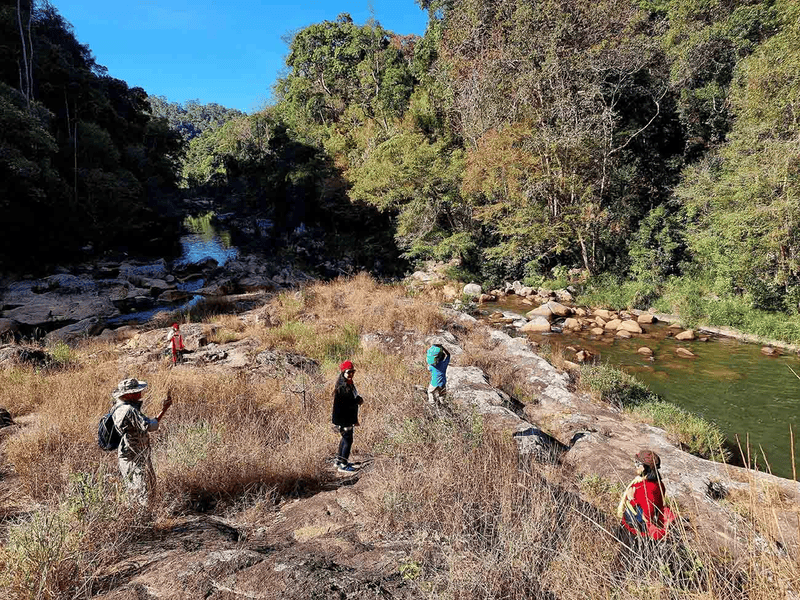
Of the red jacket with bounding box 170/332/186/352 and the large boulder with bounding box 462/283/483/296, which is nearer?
the red jacket with bounding box 170/332/186/352

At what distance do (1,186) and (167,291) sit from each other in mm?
7869

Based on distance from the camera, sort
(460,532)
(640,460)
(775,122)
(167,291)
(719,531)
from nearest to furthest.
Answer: (460,532) → (640,460) → (719,531) → (775,122) → (167,291)

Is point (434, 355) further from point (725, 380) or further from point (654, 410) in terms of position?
point (725, 380)

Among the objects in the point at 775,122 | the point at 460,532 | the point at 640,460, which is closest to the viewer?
the point at 460,532

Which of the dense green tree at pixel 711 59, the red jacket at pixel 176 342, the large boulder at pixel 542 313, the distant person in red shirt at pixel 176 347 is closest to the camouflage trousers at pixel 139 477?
the distant person in red shirt at pixel 176 347

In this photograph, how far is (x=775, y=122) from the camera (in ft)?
37.0

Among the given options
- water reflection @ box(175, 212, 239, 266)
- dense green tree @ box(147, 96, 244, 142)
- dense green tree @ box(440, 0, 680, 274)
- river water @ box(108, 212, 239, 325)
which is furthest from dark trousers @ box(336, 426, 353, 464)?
dense green tree @ box(147, 96, 244, 142)

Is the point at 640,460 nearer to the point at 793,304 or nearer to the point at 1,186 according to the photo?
the point at 793,304

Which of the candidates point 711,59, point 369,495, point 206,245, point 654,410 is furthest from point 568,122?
point 206,245

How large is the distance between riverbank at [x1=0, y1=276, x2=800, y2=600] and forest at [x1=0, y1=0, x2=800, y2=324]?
9203 millimetres

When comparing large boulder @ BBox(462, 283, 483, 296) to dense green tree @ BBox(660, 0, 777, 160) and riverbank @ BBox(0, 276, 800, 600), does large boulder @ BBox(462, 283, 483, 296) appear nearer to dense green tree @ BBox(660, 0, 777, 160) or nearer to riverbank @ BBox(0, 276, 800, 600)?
riverbank @ BBox(0, 276, 800, 600)

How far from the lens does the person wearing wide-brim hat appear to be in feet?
11.2

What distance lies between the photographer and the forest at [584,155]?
472 inches

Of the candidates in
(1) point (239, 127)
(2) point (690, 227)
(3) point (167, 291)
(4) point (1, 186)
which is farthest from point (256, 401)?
(1) point (239, 127)
